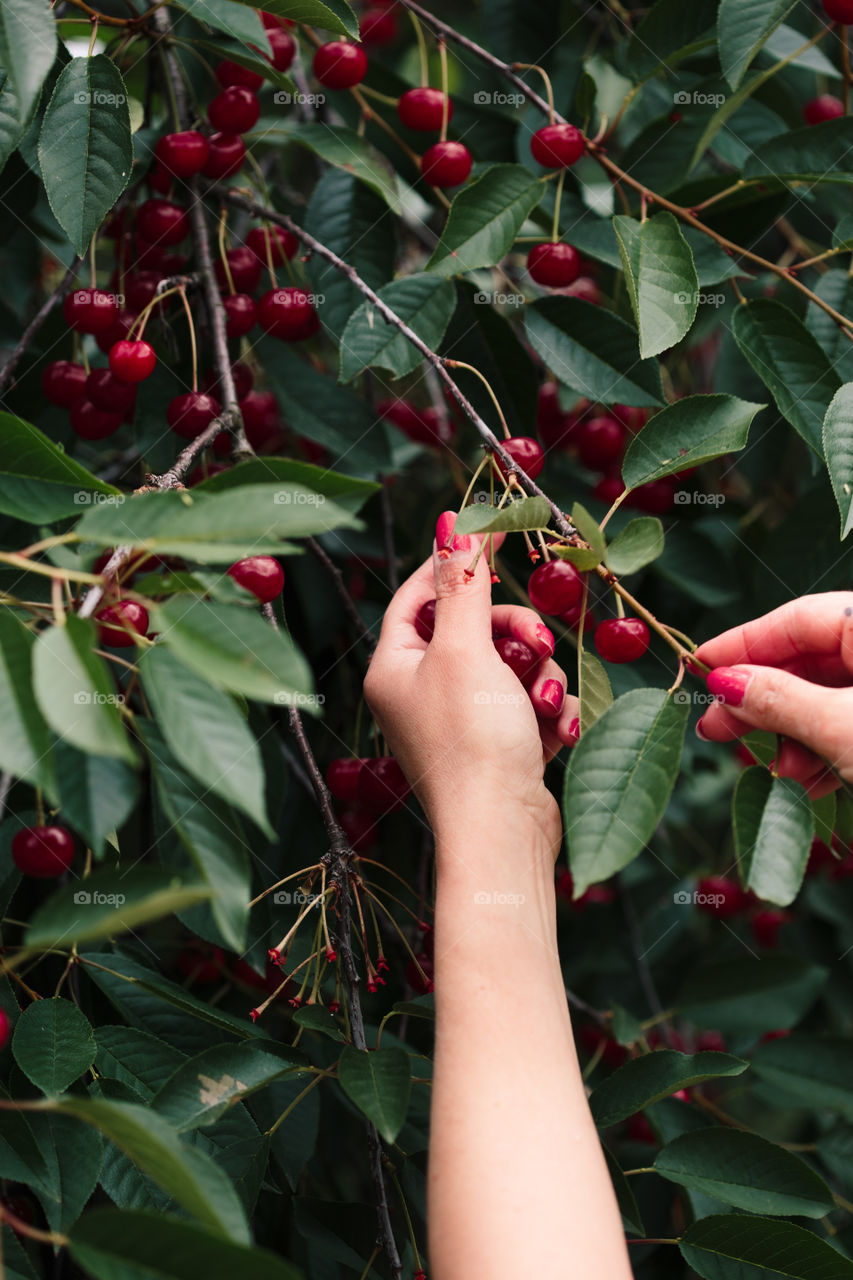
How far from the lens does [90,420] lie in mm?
1367

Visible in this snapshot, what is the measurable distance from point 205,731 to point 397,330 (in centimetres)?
71

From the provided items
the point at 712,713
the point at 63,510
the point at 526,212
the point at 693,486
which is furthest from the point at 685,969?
the point at 63,510

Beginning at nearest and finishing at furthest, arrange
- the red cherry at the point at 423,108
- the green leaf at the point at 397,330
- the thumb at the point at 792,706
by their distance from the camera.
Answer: the thumb at the point at 792,706
the green leaf at the point at 397,330
the red cherry at the point at 423,108

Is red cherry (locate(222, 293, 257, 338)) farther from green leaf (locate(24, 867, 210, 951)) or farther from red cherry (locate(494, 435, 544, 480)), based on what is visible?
green leaf (locate(24, 867, 210, 951))

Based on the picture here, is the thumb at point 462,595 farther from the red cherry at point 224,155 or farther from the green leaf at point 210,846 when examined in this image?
the red cherry at point 224,155

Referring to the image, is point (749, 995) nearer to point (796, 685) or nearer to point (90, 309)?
point (796, 685)

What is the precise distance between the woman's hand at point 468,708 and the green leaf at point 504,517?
13 cm

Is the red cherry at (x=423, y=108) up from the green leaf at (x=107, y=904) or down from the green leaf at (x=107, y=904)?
up

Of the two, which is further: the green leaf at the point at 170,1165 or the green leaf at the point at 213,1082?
the green leaf at the point at 213,1082

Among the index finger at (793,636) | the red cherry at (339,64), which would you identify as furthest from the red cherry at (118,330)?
the index finger at (793,636)

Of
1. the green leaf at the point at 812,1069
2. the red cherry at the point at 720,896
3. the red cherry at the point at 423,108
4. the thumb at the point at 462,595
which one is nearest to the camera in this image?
the thumb at the point at 462,595

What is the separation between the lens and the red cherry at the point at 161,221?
1330 millimetres

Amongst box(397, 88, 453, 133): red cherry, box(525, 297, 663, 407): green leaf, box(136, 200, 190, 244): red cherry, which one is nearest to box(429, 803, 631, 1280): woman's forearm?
box(525, 297, 663, 407): green leaf

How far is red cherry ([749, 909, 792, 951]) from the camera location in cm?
217
